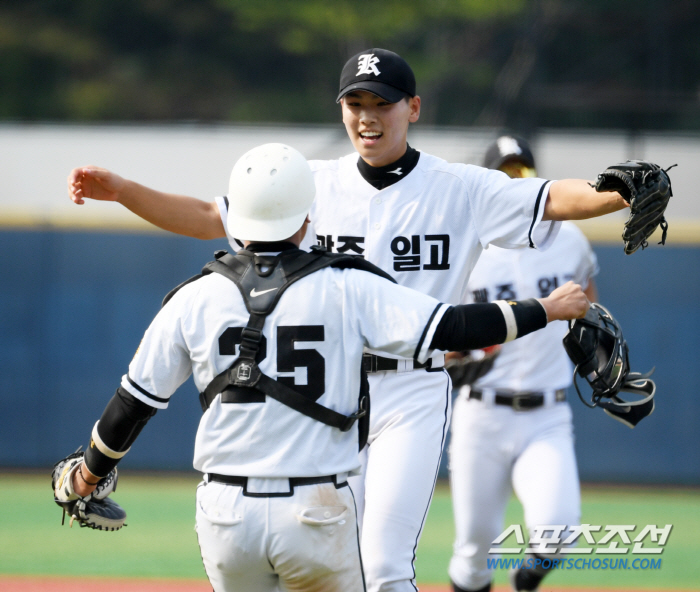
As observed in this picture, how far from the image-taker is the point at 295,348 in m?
2.79

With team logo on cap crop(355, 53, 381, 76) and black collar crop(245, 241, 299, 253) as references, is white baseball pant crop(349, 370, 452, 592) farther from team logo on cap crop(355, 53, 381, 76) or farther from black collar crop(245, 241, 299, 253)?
team logo on cap crop(355, 53, 381, 76)

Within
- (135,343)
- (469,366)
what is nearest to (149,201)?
(469,366)

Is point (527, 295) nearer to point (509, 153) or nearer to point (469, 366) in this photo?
point (469, 366)

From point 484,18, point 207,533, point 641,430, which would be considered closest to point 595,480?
point 641,430

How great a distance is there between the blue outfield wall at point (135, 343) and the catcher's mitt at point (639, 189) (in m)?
5.63

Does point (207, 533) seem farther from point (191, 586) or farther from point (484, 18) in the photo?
point (484, 18)

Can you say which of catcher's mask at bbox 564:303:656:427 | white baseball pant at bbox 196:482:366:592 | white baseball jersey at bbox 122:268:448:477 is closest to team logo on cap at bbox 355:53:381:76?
white baseball jersey at bbox 122:268:448:477

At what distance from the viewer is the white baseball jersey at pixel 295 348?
2789 mm

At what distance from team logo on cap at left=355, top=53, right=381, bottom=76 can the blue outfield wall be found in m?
5.43

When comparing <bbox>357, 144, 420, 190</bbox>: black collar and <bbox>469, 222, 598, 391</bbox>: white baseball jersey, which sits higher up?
<bbox>357, 144, 420, 190</bbox>: black collar

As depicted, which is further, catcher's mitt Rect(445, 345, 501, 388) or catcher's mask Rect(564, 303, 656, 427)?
catcher's mitt Rect(445, 345, 501, 388)

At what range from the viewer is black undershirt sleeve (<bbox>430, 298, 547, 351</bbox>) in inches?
113

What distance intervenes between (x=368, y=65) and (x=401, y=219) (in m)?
0.60

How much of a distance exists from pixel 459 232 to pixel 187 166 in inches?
513
